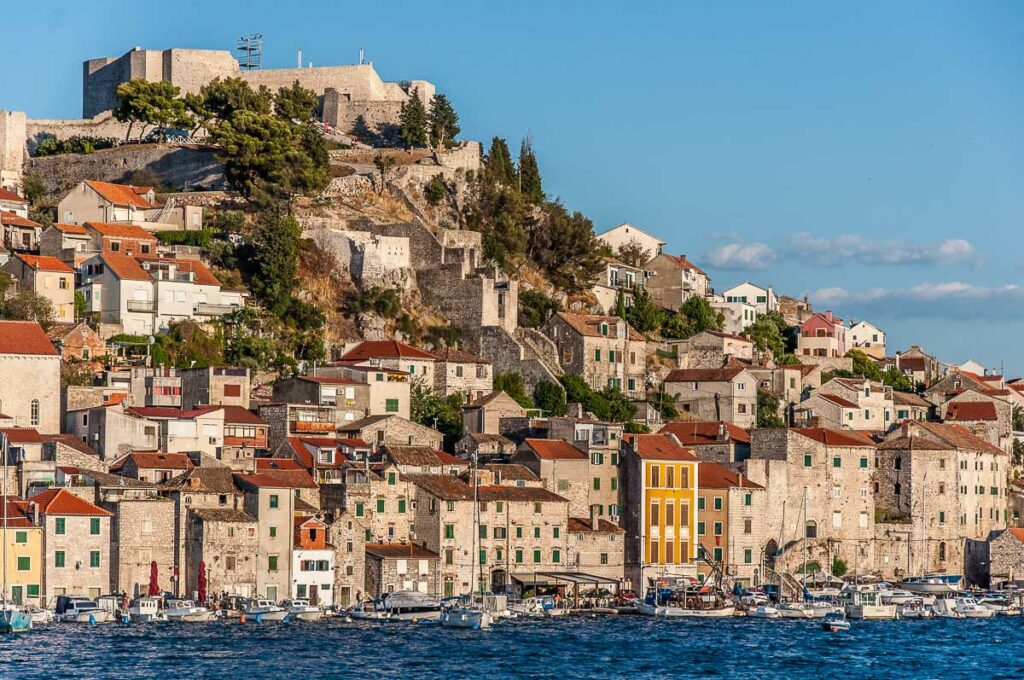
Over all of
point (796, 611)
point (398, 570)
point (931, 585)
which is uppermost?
point (398, 570)

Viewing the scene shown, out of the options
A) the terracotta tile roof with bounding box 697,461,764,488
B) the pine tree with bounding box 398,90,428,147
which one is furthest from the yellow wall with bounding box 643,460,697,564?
the pine tree with bounding box 398,90,428,147

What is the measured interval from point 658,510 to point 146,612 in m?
25.0

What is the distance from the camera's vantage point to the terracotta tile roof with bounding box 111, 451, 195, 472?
273 ft

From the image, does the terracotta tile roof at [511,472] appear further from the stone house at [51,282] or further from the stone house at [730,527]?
the stone house at [51,282]

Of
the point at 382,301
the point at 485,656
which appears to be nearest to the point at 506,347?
the point at 382,301

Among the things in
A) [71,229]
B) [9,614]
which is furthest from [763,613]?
[71,229]

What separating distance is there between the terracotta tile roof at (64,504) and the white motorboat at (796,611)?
1159 inches

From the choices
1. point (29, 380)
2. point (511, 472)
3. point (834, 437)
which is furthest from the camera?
point (834, 437)

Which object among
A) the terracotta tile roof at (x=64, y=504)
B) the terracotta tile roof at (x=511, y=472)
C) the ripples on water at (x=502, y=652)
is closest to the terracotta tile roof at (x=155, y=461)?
the terracotta tile roof at (x=64, y=504)

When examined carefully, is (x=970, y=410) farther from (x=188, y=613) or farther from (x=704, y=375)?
(x=188, y=613)

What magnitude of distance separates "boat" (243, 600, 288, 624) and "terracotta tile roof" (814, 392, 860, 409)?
40527 mm

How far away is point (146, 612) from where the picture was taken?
76.9m

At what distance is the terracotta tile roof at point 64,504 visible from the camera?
77.6m

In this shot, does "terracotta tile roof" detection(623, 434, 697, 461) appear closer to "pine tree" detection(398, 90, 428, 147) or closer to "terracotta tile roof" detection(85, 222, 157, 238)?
"terracotta tile roof" detection(85, 222, 157, 238)
